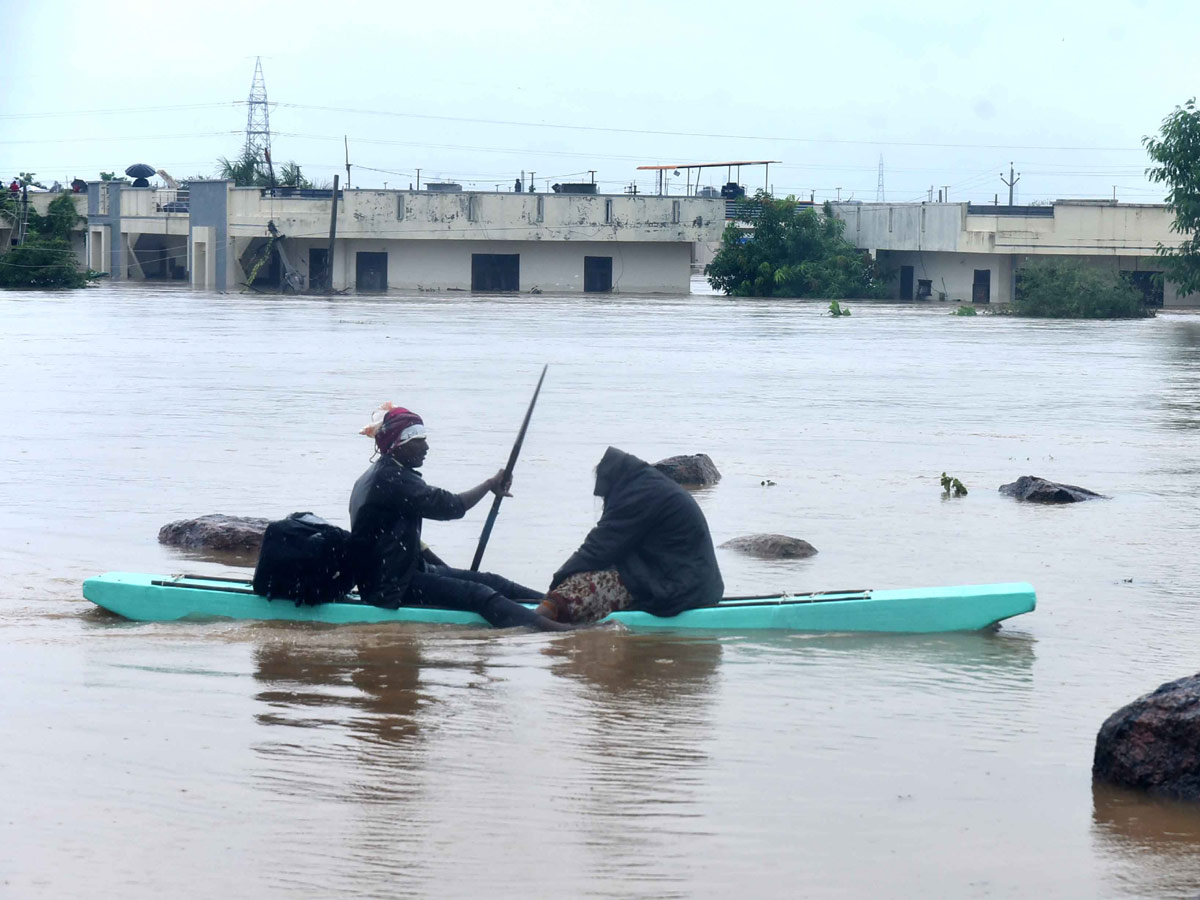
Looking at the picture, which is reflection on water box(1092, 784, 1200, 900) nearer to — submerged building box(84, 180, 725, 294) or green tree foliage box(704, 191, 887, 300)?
submerged building box(84, 180, 725, 294)

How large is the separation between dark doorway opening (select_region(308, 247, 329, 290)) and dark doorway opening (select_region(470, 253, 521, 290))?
5415mm

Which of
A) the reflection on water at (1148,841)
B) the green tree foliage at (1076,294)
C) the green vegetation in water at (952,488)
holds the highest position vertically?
the green tree foliage at (1076,294)

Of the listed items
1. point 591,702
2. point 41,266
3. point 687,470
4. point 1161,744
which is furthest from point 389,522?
point 41,266

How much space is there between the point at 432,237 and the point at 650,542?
5012 centimetres

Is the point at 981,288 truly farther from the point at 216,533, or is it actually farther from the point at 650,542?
the point at 650,542

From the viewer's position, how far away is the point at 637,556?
805cm

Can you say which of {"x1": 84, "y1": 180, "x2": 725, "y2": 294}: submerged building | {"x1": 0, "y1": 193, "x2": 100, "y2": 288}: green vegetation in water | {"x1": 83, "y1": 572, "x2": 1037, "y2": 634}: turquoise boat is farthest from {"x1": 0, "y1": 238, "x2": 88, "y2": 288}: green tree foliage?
{"x1": 83, "y1": 572, "x2": 1037, "y2": 634}: turquoise boat

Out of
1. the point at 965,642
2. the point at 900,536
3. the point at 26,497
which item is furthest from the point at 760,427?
the point at 965,642

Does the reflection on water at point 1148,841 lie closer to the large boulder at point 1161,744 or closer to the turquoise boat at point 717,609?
the large boulder at point 1161,744

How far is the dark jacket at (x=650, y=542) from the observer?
308 inches

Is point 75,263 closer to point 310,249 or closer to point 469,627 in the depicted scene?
point 310,249

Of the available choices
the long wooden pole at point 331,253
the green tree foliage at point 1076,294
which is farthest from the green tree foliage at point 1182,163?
the long wooden pole at point 331,253

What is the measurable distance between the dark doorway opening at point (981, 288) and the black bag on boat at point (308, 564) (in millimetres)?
51366

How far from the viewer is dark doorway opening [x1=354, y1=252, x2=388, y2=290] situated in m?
58.2
